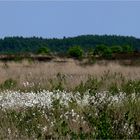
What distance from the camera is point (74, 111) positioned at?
9.17 metres

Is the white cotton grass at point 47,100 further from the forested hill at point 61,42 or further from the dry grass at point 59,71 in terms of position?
the forested hill at point 61,42

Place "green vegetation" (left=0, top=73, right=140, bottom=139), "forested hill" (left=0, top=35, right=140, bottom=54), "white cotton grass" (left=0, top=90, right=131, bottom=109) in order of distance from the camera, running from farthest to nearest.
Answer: "forested hill" (left=0, top=35, right=140, bottom=54) < "white cotton grass" (left=0, top=90, right=131, bottom=109) < "green vegetation" (left=0, top=73, right=140, bottom=139)

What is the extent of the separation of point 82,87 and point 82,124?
16.3 feet

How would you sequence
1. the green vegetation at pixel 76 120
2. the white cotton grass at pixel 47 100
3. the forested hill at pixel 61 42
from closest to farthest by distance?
the green vegetation at pixel 76 120 → the white cotton grass at pixel 47 100 → the forested hill at pixel 61 42

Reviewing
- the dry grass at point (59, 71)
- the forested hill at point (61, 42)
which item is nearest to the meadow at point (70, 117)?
the dry grass at point (59, 71)

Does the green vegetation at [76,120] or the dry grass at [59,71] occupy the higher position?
the green vegetation at [76,120]

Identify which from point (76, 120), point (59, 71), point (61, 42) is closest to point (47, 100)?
point (76, 120)

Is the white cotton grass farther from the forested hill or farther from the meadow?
the forested hill

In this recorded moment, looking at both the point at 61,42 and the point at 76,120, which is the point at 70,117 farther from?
the point at 61,42

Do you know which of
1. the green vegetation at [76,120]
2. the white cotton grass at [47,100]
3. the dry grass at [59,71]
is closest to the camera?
the green vegetation at [76,120]

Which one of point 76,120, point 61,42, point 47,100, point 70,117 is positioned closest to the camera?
point 76,120

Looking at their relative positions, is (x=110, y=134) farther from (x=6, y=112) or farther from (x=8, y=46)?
(x=8, y=46)

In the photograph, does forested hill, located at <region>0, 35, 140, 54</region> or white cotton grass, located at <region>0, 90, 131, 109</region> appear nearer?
white cotton grass, located at <region>0, 90, 131, 109</region>

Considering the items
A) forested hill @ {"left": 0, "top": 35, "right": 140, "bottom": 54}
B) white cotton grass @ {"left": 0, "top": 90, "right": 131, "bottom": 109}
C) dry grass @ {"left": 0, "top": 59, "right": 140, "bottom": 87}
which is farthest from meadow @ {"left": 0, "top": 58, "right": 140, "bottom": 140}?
forested hill @ {"left": 0, "top": 35, "right": 140, "bottom": 54}
